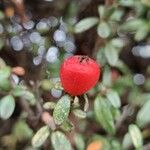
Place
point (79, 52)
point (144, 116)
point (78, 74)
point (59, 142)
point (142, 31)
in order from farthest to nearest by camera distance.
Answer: point (79, 52) < point (142, 31) < point (144, 116) < point (59, 142) < point (78, 74)

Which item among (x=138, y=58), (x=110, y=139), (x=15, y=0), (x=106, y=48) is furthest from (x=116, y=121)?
(x=15, y=0)

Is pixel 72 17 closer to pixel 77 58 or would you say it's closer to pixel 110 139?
pixel 110 139

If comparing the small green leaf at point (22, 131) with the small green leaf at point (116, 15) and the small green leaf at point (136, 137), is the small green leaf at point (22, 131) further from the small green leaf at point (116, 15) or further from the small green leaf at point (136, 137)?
the small green leaf at point (116, 15)

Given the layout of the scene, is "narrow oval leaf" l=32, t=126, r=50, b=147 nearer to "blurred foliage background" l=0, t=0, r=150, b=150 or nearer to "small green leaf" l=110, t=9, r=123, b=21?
"blurred foliage background" l=0, t=0, r=150, b=150

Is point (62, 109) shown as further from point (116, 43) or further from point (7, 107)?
point (116, 43)

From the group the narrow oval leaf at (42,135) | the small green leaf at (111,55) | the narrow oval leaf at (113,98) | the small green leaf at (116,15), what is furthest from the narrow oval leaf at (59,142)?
the small green leaf at (116,15)

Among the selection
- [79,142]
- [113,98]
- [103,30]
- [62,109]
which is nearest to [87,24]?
[103,30]
